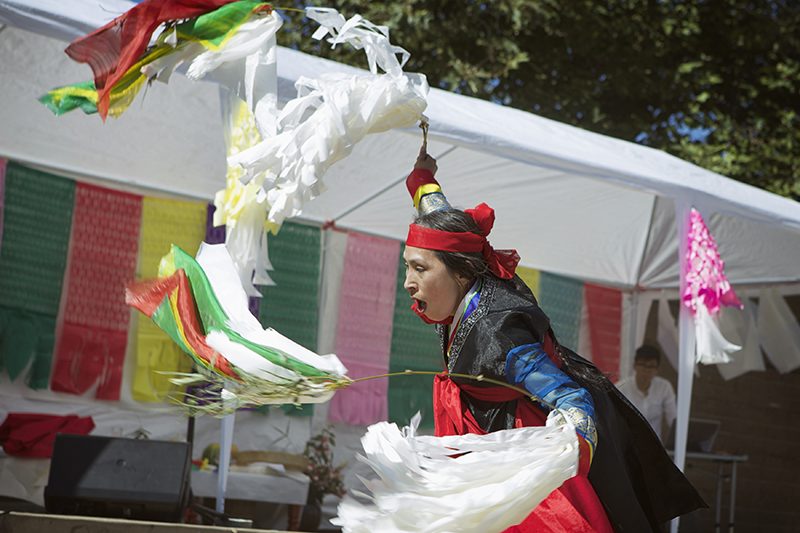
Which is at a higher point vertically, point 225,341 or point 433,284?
point 433,284

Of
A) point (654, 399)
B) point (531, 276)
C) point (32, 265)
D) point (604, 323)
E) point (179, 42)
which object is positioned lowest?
point (654, 399)

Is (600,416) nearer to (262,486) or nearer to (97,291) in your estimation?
(262,486)

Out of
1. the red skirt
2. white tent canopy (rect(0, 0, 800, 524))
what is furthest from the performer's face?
white tent canopy (rect(0, 0, 800, 524))

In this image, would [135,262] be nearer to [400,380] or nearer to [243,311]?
[400,380]

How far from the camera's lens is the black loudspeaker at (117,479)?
449cm

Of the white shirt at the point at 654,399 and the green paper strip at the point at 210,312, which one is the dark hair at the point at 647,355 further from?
the green paper strip at the point at 210,312

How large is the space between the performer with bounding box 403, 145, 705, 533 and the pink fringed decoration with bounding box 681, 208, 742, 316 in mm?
3076

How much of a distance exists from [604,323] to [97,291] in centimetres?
445

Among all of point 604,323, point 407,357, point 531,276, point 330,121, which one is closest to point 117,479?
point 330,121

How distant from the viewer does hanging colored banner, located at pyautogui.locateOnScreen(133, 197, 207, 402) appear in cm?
641

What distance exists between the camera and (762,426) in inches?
387

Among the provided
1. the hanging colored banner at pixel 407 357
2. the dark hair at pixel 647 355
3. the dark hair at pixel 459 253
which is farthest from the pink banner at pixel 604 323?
the dark hair at pixel 459 253

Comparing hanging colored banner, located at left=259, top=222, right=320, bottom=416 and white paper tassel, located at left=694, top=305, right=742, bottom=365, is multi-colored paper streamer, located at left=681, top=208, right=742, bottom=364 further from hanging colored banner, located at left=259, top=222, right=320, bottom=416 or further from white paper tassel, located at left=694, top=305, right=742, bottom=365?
hanging colored banner, located at left=259, top=222, right=320, bottom=416

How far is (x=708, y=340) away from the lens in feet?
17.8
